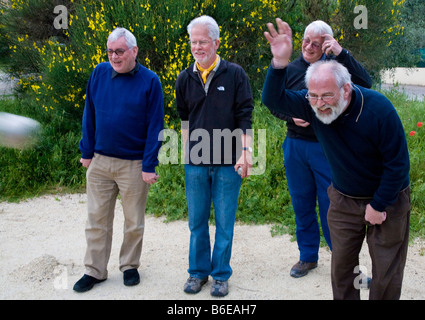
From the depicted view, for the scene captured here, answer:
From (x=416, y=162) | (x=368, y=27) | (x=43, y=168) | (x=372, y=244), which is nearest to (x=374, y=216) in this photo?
(x=372, y=244)

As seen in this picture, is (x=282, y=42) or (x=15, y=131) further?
(x=15, y=131)

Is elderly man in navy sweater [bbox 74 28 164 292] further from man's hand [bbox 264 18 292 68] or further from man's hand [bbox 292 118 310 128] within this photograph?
man's hand [bbox 264 18 292 68]

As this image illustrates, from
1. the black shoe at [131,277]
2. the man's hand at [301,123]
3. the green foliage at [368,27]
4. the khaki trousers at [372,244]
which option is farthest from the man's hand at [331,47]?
the green foliage at [368,27]

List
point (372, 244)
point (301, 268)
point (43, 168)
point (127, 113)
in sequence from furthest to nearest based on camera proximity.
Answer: point (43, 168) < point (301, 268) < point (127, 113) < point (372, 244)

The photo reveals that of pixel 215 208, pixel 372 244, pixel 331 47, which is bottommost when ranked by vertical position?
pixel 372 244

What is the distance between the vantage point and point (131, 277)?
3.96 metres

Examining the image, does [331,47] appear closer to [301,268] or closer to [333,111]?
[333,111]

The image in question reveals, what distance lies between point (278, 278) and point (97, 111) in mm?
2083

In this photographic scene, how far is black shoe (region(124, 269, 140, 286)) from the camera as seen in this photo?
3.92 m

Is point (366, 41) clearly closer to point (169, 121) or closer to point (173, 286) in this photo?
point (169, 121)

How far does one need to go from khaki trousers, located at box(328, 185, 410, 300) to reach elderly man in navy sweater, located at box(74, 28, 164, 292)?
4.89ft

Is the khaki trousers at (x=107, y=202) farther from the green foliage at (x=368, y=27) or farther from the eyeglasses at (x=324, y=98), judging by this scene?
the green foliage at (x=368, y=27)

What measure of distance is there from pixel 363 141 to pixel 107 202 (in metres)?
2.10
